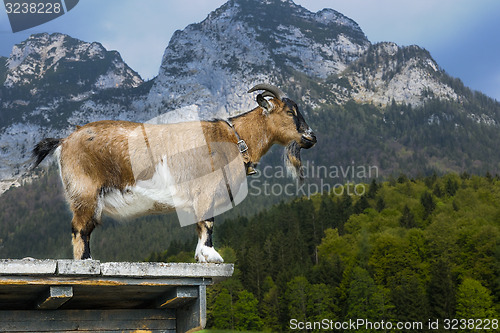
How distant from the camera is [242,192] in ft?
29.4

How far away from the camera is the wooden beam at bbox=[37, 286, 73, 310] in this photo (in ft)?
24.1

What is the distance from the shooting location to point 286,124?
937 centimetres

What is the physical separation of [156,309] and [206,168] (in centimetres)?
214

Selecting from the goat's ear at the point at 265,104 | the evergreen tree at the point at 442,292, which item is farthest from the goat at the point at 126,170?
Result: the evergreen tree at the point at 442,292

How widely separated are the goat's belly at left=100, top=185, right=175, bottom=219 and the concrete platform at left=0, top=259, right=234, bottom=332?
0.95m

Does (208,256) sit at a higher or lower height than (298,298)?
higher

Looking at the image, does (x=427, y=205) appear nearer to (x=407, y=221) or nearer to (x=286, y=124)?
(x=407, y=221)

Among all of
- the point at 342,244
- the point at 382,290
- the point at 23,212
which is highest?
the point at 23,212

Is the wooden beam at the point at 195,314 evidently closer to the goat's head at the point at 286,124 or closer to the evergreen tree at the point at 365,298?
the goat's head at the point at 286,124

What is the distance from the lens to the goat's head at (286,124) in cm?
Answer: 934

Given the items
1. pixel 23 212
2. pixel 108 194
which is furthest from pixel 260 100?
pixel 23 212

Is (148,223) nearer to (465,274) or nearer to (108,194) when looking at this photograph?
(465,274)

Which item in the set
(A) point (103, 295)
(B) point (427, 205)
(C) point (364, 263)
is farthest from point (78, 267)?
(B) point (427, 205)

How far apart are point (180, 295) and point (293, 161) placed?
2718mm
